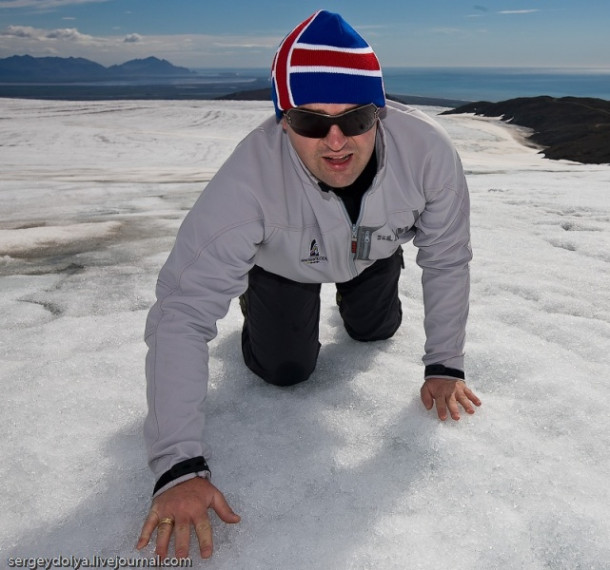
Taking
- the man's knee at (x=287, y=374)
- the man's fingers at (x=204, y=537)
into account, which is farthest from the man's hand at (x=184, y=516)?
the man's knee at (x=287, y=374)

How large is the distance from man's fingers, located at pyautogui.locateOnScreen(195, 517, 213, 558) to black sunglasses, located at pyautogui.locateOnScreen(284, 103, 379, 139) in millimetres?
1210

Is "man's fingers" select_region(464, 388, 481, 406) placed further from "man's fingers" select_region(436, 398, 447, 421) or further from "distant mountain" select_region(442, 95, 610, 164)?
"distant mountain" select_region(442, 95, 610, 164)

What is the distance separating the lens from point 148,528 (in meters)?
1.45

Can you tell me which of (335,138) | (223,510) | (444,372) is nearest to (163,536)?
(223,510)

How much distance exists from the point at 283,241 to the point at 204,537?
966 mm

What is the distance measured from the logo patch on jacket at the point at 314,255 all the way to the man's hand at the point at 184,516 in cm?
86

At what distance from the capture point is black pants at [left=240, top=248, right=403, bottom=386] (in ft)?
7.38

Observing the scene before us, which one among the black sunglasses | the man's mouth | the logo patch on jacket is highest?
the black sunglasses

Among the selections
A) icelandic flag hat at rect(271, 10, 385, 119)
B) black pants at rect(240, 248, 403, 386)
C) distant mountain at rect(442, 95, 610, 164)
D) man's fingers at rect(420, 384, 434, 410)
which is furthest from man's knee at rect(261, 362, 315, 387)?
distant mountain at rect(442, 95, 610, 164)

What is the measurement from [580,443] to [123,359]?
6.01 ft

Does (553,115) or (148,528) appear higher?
(148,528)

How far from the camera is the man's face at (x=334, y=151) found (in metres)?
1.78

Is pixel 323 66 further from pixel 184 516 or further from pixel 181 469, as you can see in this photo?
pixel 184 516

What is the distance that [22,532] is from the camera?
5.04 feet
